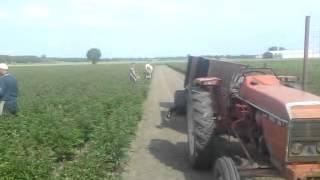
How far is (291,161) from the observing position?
545 centimetres

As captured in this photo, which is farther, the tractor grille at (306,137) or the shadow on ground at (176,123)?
the shadow on ground at (176,123)

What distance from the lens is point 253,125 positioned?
6938 millimetres

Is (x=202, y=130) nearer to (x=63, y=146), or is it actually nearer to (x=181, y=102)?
(x=63, y=146)

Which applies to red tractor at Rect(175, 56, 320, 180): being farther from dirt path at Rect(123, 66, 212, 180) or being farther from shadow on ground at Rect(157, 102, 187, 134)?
shadow on ground at Rect(157, 102, 187, 134)

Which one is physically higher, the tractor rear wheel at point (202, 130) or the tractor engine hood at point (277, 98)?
the tractor engine hood at point (277, 98)

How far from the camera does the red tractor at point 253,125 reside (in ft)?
17.7

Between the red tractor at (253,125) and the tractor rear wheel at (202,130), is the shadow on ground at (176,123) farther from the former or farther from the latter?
the tractor rear wheel at (202,130)

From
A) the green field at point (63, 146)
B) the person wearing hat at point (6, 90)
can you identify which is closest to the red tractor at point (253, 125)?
the green field at point (63, 146)

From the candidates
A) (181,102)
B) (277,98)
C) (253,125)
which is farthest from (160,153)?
(277,98)

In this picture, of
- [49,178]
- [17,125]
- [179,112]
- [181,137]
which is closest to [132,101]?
[179,112]

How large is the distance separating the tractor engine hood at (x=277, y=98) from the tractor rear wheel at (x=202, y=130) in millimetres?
894

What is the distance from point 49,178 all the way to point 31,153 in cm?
118

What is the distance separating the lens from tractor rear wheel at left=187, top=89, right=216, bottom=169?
7.89 metres

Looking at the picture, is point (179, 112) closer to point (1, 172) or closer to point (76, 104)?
point (76, 104)
